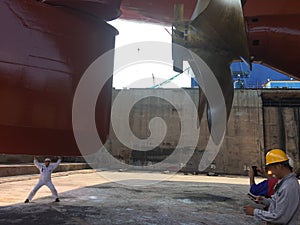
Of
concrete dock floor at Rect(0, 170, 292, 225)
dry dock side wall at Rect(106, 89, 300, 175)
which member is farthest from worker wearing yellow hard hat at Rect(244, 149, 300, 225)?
dry dock side wall at Rect(106, 89, 300, 175)

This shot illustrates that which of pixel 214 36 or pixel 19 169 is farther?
pixel 19 169

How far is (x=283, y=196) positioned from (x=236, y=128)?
18.2 meters

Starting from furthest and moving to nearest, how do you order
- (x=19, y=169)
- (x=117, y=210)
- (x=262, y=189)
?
1. (x=19, y=169)
2. (x=117, y=210)
3. (x=262, y=189)

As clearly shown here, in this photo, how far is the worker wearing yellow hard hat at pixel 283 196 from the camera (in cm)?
181

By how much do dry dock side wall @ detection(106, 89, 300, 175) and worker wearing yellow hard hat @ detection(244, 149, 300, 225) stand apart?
1739cm

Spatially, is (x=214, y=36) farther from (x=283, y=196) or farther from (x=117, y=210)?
(x=117, y=210)

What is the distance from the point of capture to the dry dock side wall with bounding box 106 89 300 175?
61.7ft

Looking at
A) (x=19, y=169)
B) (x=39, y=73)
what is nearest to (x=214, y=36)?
(x=39, y=73)

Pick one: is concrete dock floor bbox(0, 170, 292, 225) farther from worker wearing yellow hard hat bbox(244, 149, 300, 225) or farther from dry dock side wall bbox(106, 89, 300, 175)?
dry dock side wall bbox(106, 89, 300, 175)

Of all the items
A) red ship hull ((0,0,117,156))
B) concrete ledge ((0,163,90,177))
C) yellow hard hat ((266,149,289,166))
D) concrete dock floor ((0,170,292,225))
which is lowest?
concrete dock floor ((0,170,292,225))

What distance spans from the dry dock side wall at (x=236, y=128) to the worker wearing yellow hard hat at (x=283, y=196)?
17393 millimetres

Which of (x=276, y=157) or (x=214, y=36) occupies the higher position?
(x=214, y=36)

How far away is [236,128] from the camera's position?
762 inches

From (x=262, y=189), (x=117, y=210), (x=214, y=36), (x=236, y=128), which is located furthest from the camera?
(x=236, y=128)
